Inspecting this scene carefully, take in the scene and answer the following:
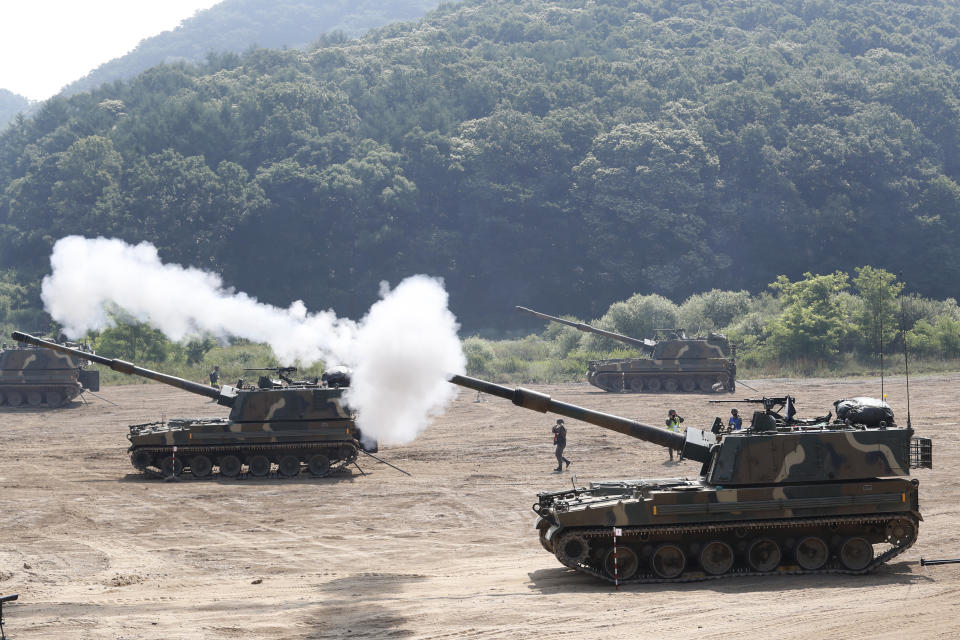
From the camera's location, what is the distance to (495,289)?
89.9m

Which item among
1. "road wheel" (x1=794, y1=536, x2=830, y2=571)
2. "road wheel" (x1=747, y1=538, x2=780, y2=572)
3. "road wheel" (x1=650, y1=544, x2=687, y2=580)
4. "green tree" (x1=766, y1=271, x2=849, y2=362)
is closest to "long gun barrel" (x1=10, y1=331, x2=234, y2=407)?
"road wheel" (x1=650, y1=544, x2=687, y2=580)

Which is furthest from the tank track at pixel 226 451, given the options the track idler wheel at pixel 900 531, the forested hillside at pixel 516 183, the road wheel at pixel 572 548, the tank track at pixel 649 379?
the forested hillside at pixel 516 183

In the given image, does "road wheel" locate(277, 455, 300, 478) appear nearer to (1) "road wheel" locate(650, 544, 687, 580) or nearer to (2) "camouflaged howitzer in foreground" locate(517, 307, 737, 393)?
(1) "road wheel" locate(650, 544, 687, 580)

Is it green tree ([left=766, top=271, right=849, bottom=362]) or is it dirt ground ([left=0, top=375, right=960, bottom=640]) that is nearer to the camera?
dirt ground ([left=0, top=375, right=960, bottom=640])

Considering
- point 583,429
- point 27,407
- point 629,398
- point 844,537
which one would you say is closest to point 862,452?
point 844,537

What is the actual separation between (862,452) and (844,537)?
1367 millimetres

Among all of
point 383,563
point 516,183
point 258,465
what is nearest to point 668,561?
point 383,563

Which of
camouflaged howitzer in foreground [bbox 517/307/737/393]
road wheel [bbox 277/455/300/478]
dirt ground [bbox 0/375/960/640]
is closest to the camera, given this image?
dirt ground [bbox 0/375/960/640]

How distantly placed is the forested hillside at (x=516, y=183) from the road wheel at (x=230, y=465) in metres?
58.3

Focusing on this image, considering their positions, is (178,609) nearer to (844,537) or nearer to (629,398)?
(844,537)

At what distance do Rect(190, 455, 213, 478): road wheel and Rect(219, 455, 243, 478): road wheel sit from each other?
1.26 ft

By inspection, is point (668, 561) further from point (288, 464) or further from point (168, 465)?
point (168, 465)

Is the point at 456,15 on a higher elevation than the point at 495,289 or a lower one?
higher

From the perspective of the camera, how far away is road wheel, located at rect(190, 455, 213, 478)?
2759 centimetres
